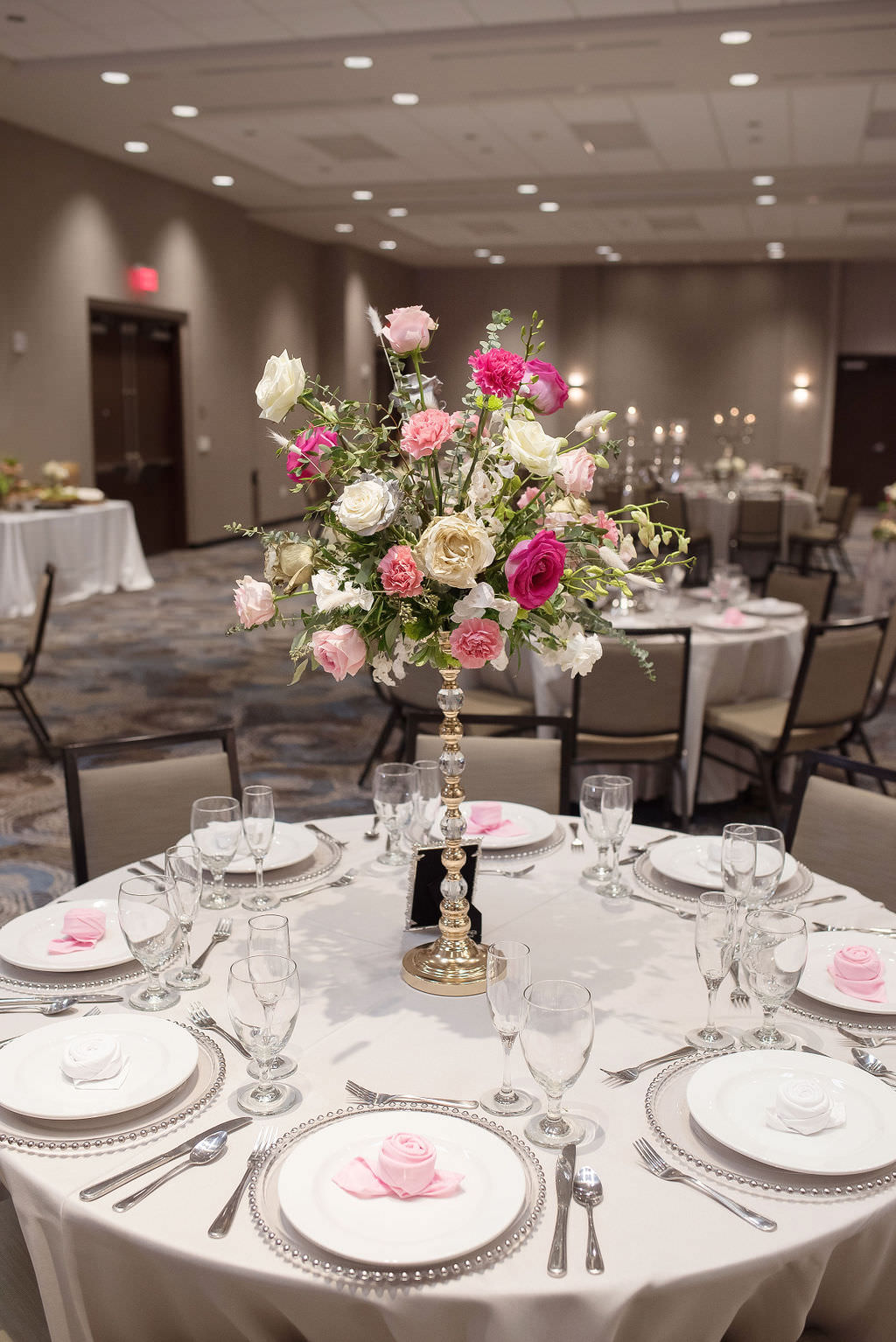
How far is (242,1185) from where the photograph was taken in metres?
1.33

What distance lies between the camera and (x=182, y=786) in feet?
8.84

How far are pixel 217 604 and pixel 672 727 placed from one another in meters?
6.05

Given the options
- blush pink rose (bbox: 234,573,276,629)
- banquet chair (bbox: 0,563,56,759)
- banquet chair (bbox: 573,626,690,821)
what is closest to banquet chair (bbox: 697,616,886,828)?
banquet chair (bbox: 573,626,690,821)

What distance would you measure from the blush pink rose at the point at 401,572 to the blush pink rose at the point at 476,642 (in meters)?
0.10

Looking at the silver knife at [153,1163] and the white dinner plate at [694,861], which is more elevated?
the white dinner plate at [694,861]

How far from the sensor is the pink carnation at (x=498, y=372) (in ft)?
5.43

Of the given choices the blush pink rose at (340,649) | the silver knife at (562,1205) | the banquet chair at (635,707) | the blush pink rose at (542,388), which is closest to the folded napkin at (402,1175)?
the silver knife at (562,1205)

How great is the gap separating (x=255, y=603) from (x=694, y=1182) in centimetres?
97

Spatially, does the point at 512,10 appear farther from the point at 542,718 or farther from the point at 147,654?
the point at 542,718

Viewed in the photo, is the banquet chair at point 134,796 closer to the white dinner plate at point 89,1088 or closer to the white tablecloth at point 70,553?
the white dinner plate at point 89,1088

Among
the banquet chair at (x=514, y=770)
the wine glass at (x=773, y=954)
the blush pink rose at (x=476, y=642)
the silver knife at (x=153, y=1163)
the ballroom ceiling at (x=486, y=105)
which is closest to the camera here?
the silver knife at (x=153, y=1163)

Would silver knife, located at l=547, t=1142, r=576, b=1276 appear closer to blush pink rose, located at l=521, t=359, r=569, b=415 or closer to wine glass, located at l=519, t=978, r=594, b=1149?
wine glass, located at l=519, t=978, r=594, b=1149

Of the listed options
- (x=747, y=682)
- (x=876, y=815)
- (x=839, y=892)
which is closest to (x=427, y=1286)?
(x=839, y=892)

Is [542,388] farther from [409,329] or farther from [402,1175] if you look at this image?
[402,1175]
